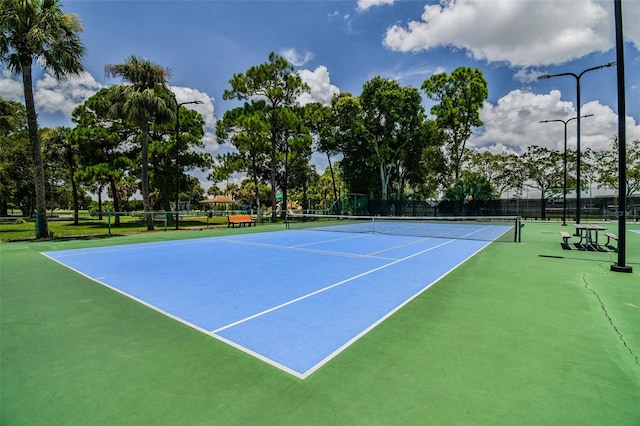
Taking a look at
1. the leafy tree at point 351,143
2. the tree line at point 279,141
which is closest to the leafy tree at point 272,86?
the tree line at point 279,141

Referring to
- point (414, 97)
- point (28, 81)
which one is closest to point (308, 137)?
point (414, 97)

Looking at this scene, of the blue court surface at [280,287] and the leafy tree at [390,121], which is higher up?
the leafy tree at [390,121]

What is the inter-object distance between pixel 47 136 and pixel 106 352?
36172 mm

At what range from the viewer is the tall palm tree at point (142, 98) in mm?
20969

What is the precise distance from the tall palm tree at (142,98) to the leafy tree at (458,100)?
93.5ft

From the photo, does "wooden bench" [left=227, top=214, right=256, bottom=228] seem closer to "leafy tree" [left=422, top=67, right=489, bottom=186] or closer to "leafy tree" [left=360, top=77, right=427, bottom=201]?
"leafy tree" [left=360, top=77, right=427, bottom=201]

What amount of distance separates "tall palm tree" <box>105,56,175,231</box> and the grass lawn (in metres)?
18.6

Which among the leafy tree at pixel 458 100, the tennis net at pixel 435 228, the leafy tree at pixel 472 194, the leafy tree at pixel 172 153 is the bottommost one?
the tennis net at pixel 435 228

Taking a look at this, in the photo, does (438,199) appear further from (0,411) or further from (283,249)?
(0,411)

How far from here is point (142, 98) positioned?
20984 millimetres

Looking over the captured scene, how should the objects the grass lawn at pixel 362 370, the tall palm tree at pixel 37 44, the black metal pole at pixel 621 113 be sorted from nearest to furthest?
the grass lawn at pixel 362 370, the black metal pole at pixel 621 113, the tall palm tree at pixel 37 44

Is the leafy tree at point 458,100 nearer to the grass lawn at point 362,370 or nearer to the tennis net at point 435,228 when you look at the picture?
the tennis net at point 435,228

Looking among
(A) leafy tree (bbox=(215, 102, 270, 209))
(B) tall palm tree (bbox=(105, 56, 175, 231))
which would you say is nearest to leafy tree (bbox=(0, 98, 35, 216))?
(B) tall palm tree (bbox=(105, 56, 175, 231))

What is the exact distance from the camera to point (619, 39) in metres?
7.05
